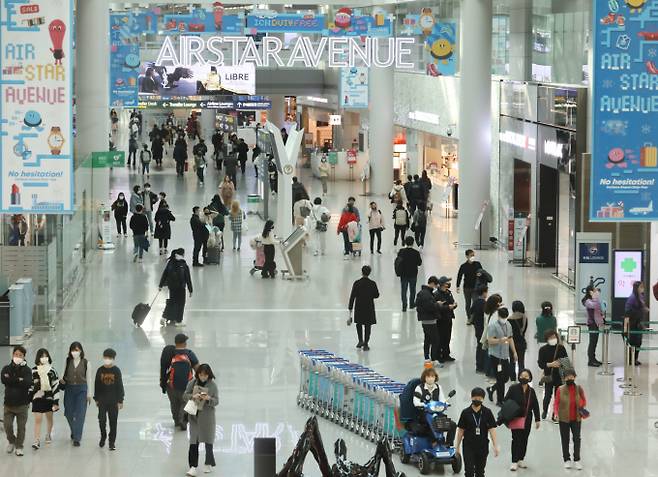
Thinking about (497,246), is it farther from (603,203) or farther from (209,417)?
(209,417)

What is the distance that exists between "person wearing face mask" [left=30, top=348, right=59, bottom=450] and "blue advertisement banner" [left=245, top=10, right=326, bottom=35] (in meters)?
20.1

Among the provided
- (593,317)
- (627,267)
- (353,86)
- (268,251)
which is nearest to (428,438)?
(593,317)

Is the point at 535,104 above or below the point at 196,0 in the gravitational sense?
below

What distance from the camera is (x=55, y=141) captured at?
1916 centimetres

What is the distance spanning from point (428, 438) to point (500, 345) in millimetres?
3438

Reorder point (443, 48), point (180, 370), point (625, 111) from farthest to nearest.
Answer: point (443, 48) < point (625, 111) < point (180, 370)

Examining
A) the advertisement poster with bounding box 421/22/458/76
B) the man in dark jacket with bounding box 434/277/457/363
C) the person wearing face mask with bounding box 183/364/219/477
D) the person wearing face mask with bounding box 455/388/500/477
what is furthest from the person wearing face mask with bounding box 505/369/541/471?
the advertisement poster with bounding box 421/22/458/76

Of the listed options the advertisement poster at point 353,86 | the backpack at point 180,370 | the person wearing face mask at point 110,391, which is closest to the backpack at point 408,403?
the backpack at point 180,370

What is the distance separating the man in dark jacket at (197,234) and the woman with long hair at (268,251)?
5.64 ft

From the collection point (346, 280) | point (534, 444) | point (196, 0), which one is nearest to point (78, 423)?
point (534, 444)

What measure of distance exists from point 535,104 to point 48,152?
45.9ft

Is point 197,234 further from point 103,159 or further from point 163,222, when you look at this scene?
point 103,159

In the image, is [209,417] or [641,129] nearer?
[209,417]

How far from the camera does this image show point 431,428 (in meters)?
15.5
